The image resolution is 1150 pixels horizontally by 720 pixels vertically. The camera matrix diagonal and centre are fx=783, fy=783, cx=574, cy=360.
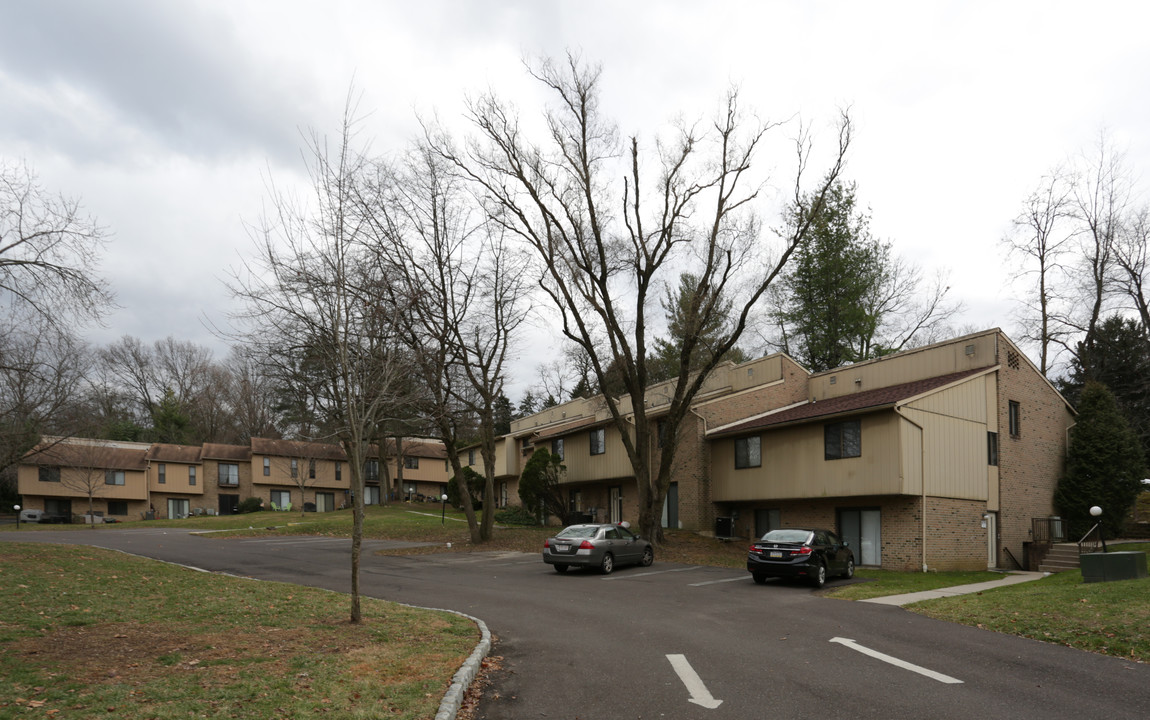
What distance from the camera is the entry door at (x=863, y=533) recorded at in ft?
86.6

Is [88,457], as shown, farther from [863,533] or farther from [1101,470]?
[1101,470]

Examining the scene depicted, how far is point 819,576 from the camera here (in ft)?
65.3

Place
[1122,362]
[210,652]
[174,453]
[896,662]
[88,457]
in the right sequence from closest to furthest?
[210,652], [896,662], [1122,362], [88,457], [174,453]

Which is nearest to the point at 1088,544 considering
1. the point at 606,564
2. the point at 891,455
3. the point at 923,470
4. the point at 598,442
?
the point at 923,470

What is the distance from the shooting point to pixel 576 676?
9102 mm

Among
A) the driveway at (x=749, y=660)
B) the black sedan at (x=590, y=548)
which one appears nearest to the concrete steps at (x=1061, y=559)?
the driveway at (x=749, y=660)

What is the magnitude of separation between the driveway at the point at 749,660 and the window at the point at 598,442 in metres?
20.1

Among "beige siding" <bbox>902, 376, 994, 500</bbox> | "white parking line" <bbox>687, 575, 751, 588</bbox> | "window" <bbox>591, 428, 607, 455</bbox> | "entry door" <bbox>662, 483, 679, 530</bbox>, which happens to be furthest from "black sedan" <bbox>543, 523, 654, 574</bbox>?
"window" <bbox>591, 428, 607, 455</bbox>

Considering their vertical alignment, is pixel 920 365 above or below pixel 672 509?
above

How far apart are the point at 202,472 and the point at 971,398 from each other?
58.8 m

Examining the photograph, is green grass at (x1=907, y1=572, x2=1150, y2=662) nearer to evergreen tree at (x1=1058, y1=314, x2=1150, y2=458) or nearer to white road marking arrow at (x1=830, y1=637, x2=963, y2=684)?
white road marking arrow at (x1=830, y1=637, x2=963, y2=684)

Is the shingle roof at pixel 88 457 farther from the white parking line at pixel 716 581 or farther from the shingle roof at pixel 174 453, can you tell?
the white parking line at pixel 716 581

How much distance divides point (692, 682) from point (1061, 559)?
77.7 ft

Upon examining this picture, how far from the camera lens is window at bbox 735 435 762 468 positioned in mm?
30984
